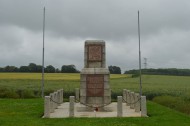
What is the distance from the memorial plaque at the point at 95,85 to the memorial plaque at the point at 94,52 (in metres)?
1.43

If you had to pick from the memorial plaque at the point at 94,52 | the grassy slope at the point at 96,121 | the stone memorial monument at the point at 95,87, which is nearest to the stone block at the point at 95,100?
the stone memorial monument at the point at 95,87

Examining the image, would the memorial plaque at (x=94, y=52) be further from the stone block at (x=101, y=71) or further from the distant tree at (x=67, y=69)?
the distant tree at (x=67, y=69)

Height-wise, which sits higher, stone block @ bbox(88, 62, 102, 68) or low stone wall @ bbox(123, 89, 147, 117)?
stone block @ bbox(88, 62, 102, 68)

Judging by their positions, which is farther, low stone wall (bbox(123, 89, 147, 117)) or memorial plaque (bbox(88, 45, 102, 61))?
memorial plaque (bbox(88, 45, 102, 61))

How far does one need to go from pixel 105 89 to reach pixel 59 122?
6127 millimetres

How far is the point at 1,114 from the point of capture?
2131cm

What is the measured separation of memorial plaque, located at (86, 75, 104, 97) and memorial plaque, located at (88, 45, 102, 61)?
1.43m

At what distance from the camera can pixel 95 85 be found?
23.9m

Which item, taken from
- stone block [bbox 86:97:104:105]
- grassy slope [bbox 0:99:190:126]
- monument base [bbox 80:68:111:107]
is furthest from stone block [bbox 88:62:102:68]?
grassy slope [bbox 0:99:190:126]

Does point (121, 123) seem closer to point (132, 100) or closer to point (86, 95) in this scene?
point (86, 95)

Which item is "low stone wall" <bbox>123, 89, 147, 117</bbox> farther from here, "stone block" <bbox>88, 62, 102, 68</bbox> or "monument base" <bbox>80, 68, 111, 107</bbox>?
"stone block" <bbox>88, 62, 102, 68</bbox>

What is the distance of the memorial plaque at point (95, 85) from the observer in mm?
23812

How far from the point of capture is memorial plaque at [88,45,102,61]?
2475cm

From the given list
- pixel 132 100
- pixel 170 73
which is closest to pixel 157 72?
pixel 170 73
